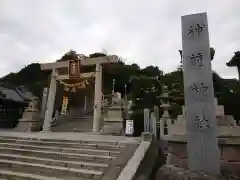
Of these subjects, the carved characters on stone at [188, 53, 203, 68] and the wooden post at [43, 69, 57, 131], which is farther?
the wooden post at [43, 69, 57, 131]

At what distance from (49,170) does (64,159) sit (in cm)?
68

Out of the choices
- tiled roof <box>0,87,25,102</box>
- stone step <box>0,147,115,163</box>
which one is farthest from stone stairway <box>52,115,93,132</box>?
tiled roof <box>0,87,25,102</box>

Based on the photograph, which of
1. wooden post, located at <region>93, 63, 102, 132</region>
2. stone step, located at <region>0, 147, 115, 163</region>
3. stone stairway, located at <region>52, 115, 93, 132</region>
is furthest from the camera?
stone stairway, located at <region>52, 115, 93, 132</region>

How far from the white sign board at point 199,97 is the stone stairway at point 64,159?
78.4 inches

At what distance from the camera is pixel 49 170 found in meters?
6.41

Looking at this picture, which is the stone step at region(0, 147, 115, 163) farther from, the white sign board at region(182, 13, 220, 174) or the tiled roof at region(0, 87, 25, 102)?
the tiled roof at region(0, 87, 25, 102)

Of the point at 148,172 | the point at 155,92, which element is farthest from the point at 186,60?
the point at 155,92

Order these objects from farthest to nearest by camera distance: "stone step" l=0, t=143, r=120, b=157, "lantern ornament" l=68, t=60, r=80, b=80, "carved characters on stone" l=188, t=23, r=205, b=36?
"lantern ornament" l=68, t=60, r=80, b=80 < "stone step" l=0, t=143, r=120, b=157 < "carved characters on stone" l=188, t=23, r=205, b=36

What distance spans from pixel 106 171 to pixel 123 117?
7.06 m

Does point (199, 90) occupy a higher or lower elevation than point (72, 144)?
higher

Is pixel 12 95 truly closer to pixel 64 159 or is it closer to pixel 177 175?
pixel 64 159

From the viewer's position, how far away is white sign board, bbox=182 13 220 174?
5086 millimetres

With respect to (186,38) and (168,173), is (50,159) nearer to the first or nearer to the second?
(168,173)

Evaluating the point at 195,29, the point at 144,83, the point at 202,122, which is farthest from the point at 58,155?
the point at 144,83
